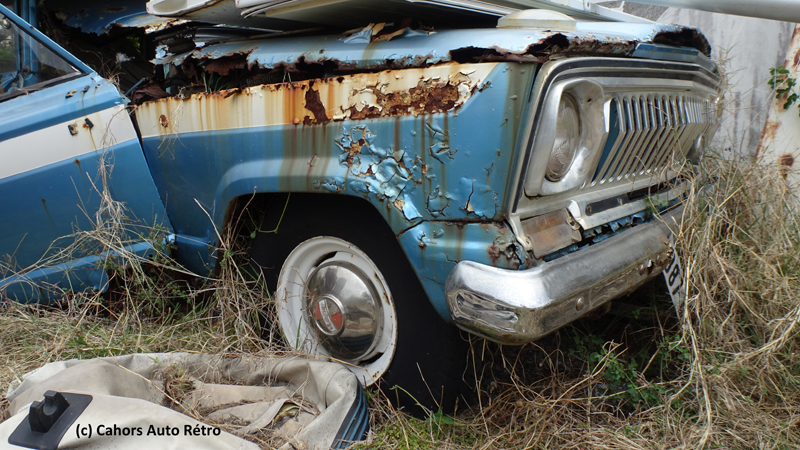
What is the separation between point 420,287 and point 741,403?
0.97 m

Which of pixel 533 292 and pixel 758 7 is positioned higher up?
pixel 758 7

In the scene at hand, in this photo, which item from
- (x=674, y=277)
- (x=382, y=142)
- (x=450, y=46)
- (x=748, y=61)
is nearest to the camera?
(x=450, y=46)

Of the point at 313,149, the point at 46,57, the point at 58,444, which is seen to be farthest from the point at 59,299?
the point at 313,149

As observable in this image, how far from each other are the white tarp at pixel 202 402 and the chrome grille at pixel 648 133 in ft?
3.38

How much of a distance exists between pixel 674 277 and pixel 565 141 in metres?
0.64

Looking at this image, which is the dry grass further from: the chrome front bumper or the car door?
the chrome front bumper

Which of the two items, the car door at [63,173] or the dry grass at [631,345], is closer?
the dry grass at [631,345]

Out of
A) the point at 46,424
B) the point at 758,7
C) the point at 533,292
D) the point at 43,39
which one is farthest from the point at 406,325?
the point at 43,39

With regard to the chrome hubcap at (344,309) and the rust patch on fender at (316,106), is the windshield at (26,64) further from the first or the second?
the chrome hubcap at (344,309)

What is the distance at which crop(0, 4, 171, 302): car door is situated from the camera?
1983mm

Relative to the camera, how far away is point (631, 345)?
2.12 m

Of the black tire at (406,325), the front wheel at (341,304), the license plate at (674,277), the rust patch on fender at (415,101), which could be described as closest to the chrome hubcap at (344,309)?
the front wheel at (341,304)

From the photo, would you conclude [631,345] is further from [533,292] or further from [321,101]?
[321,101]

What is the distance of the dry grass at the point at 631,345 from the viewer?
1.55 meters
